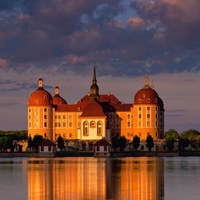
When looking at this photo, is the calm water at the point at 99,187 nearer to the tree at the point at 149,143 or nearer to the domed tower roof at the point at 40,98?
the tree at the point at 149,143

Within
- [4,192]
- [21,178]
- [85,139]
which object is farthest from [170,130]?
[4,192]

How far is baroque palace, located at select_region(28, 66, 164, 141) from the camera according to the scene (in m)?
123

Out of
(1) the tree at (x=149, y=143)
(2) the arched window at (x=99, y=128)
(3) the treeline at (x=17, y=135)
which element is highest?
(2) the arched window at (x=99, y=128)

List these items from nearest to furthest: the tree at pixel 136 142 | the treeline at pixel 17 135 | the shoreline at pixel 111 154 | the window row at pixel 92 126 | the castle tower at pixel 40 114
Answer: the shoreline at pixel 111 154 < the tree at pixel 136 142 < the window row at pixel 92 126 < the castle tower at pixel 40 114 < the treeline at pixel 17 135

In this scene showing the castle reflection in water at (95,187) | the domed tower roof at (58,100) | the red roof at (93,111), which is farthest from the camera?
the domed tower roof at (58,100)

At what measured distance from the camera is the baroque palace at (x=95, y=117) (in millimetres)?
123250

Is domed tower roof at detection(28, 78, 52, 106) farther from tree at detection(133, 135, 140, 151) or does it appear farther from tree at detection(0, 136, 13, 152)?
tree at detection(133, 135, 140, 151)

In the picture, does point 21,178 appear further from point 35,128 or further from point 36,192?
point 35,128

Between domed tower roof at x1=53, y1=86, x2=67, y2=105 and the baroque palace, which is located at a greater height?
domed tower roof at x1=53, y1=86, x2=67, y2=105

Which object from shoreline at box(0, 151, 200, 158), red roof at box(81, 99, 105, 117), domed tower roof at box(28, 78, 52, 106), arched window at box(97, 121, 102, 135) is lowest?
shoreline at box(0, 151, 200, 158)

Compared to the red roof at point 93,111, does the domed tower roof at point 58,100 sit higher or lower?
higher

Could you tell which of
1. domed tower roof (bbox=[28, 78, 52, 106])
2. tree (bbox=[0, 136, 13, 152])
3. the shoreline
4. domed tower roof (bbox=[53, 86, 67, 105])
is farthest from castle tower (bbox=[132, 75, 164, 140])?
tree (bbox=[0, 136, 13, 152])

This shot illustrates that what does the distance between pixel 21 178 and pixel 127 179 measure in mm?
7161

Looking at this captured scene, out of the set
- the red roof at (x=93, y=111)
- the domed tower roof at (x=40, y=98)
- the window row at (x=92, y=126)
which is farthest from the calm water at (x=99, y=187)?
the domed tower roof at (x=40, y=98)
